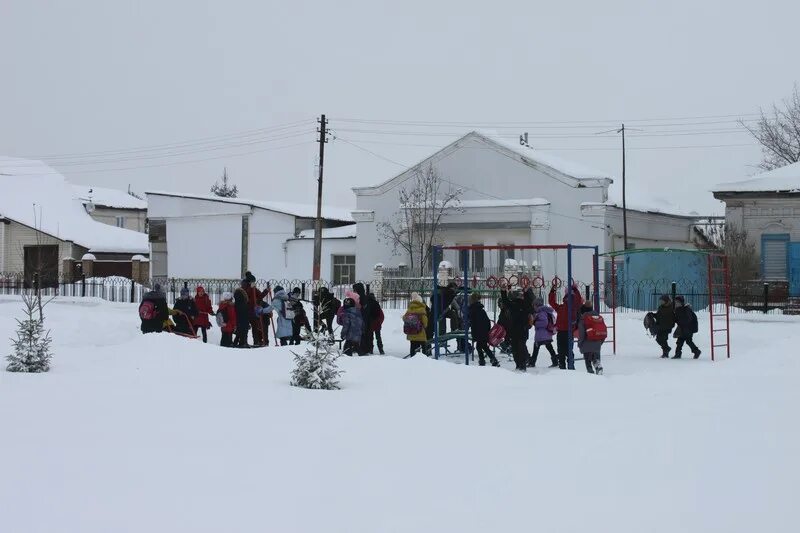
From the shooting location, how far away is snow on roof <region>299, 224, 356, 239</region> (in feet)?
168

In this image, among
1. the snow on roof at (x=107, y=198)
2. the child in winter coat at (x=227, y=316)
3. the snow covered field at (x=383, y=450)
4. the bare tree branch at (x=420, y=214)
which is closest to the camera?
the snow covered field at (x=383, y=450)

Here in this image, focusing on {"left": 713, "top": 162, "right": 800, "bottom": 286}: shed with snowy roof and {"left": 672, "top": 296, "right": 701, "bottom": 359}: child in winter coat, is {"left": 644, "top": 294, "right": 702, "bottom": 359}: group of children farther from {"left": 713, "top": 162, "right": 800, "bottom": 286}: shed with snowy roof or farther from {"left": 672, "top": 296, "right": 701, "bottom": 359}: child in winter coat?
{"left": 713, "top": 162, "right": 800, "bottom": 286}: shed with snowy roof

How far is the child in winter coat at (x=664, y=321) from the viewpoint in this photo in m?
21.3

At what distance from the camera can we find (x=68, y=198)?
64812 millimetres

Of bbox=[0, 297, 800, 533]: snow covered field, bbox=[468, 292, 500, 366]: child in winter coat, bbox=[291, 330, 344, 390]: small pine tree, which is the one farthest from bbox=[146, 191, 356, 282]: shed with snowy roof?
bbox=[291, 330, 344, 390]: small pine tree

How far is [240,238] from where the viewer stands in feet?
172

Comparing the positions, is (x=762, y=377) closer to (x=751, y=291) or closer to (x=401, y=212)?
(x=751, y=291)

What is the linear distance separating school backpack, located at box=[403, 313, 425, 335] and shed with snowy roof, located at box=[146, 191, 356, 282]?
1207 inches

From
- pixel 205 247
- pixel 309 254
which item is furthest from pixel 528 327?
pixel 205 247

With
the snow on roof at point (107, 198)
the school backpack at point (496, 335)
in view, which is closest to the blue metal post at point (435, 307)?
the school backpack at point (496, 335)

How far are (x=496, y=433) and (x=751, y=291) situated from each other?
1032 inches

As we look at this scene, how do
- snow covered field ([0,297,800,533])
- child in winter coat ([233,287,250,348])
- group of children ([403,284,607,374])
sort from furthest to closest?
child in winter coat ([233,287,250,348]) → group of children ([403,284,607,374]) → snow covered field ([0,297,800,533])

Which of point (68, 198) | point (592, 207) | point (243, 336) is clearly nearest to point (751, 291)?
point (592, 207)

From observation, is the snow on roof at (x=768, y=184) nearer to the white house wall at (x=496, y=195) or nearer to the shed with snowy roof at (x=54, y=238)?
the white house wall at (x=496, y=195)
